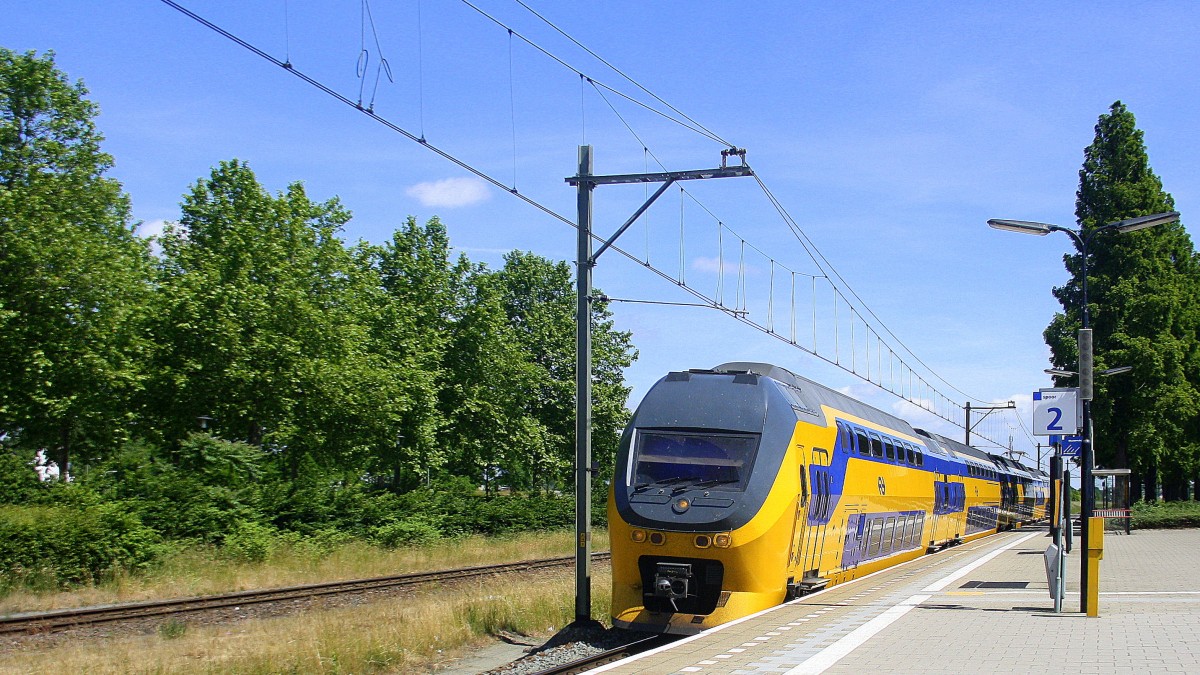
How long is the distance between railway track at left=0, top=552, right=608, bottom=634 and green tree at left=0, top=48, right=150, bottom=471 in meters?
9.51

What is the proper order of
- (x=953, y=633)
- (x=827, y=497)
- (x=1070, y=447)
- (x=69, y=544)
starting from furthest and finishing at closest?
(x=1070, y=447) < (x=69, y=544) < (x=827, y=497) < (x=953, y=633)

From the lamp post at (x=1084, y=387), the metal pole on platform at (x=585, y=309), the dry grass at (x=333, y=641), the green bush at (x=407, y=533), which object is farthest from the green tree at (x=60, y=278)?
the lamp post at (x=1084, y=387)

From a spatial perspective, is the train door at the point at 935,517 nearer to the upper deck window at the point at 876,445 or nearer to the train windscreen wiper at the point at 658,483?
the upper deck window at the point at 876,445

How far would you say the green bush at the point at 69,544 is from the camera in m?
19.6

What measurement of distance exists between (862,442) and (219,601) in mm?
12245

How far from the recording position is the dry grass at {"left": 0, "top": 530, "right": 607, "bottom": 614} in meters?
19.4

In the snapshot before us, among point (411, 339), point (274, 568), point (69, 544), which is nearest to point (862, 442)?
point (274, 568)

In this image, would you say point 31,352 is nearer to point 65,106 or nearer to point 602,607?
point 65,106

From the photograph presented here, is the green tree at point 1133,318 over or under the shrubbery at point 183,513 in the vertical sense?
over

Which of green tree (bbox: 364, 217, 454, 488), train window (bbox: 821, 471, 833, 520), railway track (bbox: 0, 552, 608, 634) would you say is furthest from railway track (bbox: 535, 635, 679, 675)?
green tree (bbox: 364, 217, 454, 488)

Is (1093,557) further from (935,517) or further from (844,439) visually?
(935,517)

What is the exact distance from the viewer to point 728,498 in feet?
49.0

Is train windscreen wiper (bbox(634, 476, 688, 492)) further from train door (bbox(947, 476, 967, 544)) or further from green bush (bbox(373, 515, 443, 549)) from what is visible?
train door (bbox(947, 476, 967, 544))

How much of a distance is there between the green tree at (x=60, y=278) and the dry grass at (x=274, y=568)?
6577 mm
